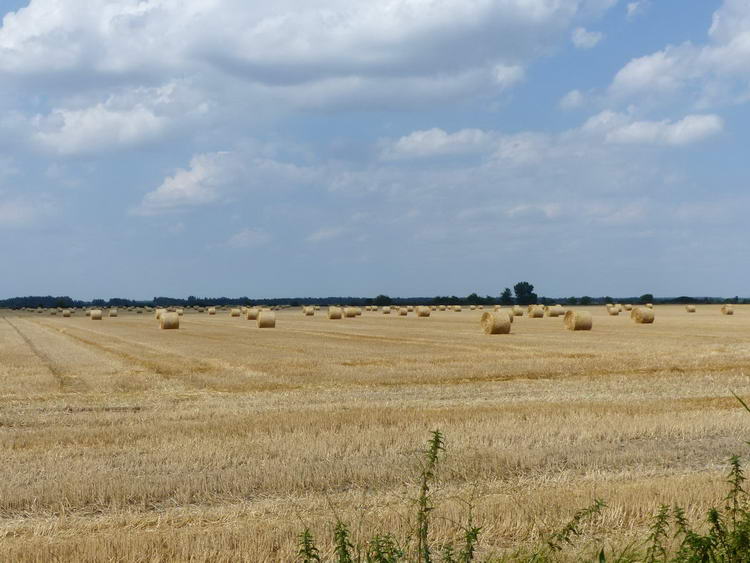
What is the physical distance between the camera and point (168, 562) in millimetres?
6367

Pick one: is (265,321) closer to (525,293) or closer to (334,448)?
(334,448)

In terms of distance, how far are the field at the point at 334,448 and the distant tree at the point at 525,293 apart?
10755 cm

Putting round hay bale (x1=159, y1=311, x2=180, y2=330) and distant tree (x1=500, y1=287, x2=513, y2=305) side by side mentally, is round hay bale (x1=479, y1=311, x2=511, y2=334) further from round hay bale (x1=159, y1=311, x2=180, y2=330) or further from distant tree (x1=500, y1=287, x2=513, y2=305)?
distant tree (x1=500, y1=287, x2=513, y2=305)

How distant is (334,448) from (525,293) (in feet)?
408

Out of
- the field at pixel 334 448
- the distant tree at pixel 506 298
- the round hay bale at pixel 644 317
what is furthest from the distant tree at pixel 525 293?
the field at pixel 334 448

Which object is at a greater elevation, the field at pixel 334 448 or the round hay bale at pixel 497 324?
the round hay bale at pixel 497 324

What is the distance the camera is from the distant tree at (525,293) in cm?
13138

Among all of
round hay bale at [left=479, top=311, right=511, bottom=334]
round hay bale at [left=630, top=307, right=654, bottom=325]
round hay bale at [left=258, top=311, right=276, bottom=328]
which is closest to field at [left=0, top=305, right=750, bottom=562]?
round hay bale at [left=479, top=311, right=511, bottom=334]

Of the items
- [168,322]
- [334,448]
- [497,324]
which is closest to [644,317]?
[497,324]

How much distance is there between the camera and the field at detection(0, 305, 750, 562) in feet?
24.4

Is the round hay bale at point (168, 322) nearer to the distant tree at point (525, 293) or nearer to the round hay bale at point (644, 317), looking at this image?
the round hay bale at point (644, 317)

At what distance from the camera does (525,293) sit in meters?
133

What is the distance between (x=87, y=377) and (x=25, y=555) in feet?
53.1

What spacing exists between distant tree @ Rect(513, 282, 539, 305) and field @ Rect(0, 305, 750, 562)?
353ft
